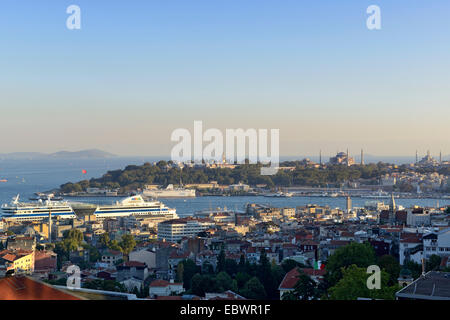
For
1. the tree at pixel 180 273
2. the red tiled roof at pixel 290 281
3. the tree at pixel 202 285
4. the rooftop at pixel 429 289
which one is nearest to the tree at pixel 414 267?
the red tiled roof at pixel 290 281

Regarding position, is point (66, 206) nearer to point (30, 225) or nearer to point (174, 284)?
point (30, 225)

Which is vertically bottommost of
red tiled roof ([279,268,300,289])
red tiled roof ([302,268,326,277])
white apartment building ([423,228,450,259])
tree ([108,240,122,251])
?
tree ([108,240,122,251])

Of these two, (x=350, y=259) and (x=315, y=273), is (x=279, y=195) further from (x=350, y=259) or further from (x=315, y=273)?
(x=350, y=259)

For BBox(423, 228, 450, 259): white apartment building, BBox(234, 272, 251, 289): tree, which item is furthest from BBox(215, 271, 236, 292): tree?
BBox(423, 228, 450, 259): white apartment building

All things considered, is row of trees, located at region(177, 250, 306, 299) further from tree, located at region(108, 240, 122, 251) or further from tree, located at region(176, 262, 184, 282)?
tree, located at region(108, 240, 122, 251)

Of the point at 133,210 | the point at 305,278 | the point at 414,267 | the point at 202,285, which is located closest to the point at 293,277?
the point at 202,285
